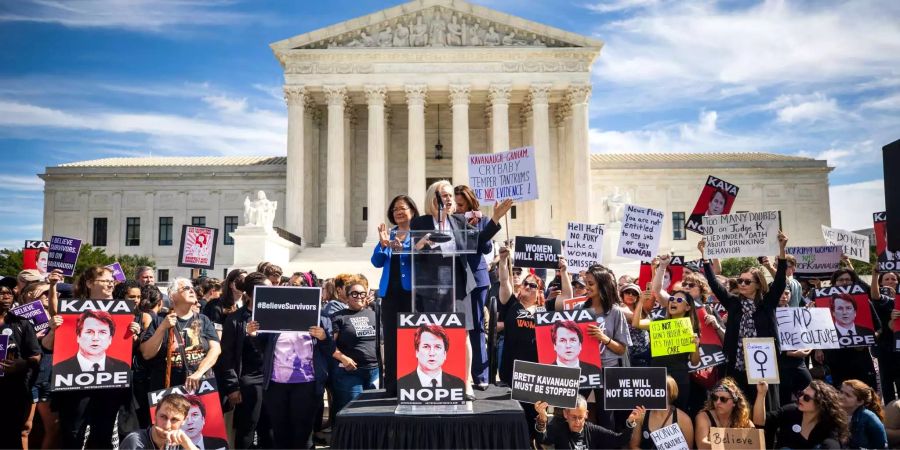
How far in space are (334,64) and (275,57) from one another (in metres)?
3.82

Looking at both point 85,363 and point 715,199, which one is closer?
point 85,363

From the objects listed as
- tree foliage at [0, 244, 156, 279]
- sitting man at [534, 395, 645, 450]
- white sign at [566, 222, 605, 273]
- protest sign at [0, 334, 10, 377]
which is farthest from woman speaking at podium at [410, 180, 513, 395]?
tree foliage at [0, 244, 156, 279]

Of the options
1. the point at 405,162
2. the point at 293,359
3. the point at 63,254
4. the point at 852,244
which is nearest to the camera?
the point at 293,359

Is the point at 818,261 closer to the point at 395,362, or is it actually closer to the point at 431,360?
the point at 395,362

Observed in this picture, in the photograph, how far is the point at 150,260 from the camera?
5106 cm

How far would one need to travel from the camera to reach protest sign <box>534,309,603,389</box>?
7.22 m

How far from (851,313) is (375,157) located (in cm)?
3445

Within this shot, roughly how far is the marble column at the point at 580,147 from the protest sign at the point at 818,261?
27009mm

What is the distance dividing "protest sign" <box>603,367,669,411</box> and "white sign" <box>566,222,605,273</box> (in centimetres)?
610

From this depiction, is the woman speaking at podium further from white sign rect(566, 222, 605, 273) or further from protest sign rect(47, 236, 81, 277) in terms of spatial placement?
protest sign rect(47, 236, 81, 277)

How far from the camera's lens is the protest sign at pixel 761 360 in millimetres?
7309

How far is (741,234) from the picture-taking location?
34.6 feet

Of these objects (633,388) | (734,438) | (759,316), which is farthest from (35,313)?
(759,316)

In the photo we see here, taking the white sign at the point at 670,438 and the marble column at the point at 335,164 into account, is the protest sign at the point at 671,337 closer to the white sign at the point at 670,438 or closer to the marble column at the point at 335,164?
the white sign at the point at 670,438
